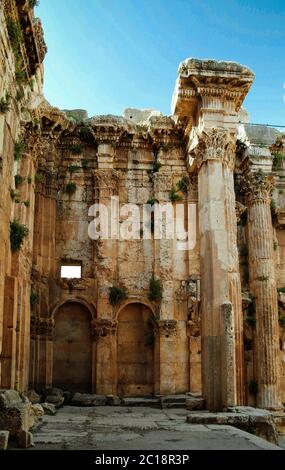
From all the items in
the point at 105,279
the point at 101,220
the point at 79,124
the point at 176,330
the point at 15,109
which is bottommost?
the point at 176,330

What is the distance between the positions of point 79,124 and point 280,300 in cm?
934

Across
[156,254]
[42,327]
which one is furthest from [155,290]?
[42,327]

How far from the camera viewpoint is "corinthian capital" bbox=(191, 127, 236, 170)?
16109 millimetres

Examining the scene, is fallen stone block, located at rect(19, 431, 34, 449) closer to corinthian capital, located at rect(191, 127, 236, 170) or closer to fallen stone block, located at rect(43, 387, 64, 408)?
fallen stone block, located at rect(43, 387, 64, 408)

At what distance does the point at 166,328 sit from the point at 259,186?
6049mm

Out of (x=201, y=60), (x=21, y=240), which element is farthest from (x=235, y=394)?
(x=201, y=60)

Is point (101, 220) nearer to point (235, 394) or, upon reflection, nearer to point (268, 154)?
point (268, 154)

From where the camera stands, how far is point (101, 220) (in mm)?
19500

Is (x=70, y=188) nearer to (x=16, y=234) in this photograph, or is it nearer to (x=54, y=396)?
(x=16, y=234)

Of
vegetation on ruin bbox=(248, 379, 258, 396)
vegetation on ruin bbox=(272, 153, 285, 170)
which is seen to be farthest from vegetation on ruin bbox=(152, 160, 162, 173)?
vegetation on ruin bbox=(248, 379, 258, 396)

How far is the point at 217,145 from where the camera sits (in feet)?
52.9

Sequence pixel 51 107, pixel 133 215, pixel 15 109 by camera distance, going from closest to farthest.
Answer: pixel 15 109 < pixel 51 107 < pixel 133 215

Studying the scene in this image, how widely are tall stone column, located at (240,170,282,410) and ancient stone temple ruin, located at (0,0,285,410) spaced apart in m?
0.04

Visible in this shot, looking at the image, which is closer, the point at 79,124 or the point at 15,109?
the point at 15,109
